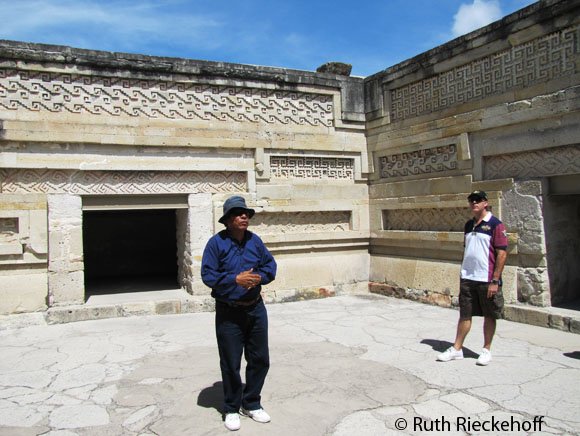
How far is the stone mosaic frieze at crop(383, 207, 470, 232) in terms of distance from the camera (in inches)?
270

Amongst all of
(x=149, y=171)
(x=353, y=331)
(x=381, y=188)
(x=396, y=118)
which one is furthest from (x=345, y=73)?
(x=353, y=331)

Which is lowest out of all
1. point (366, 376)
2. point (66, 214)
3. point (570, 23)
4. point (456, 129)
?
point (366, 376)

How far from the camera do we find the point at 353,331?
5711 millimetres

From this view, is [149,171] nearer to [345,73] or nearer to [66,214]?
[66,214]

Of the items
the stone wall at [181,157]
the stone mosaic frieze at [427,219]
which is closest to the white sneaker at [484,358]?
the stone mosaic frieze at [427,219]

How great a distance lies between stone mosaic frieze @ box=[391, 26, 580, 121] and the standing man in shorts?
7.22ft

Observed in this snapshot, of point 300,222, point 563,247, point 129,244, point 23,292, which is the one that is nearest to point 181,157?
point 300,222

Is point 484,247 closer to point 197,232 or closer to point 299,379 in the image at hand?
point 299,379

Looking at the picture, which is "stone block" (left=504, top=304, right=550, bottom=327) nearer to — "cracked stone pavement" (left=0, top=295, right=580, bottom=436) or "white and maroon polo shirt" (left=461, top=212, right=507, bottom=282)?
"cracked stone pavement" (left=0, top=295, right=580, bottom=436)

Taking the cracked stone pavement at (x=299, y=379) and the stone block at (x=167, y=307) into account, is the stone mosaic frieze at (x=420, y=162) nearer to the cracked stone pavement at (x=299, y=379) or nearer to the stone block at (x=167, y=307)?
the cracked stone pavement at (x=299, y=379)

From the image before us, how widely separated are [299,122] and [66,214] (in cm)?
370

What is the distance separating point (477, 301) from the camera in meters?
4.46

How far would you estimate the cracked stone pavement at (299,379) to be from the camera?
3.26 metres

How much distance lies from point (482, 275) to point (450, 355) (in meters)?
0.77
